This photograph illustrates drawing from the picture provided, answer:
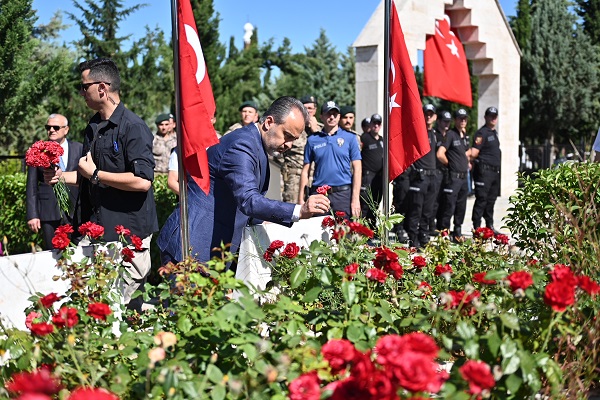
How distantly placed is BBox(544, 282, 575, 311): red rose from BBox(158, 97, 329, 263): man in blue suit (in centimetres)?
144

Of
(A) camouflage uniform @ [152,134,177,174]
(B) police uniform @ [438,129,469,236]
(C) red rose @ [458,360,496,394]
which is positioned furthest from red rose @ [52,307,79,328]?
(B) police uniform @ [438,129,469,236]

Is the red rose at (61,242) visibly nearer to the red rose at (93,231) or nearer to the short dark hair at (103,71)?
the red rose at (93,231)

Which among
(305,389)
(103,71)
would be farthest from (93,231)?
(305,389)

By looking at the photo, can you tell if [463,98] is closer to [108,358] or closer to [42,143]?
[42,143]

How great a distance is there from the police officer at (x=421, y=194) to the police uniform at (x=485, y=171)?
130 centimetres

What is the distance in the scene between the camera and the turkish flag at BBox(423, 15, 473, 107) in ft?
45.1

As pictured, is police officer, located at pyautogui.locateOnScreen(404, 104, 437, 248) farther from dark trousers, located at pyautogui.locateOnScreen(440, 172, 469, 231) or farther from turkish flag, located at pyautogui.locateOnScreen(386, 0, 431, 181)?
turkish flag, located at pyautogui.locateOnScreen(386, 0, 431, 181)

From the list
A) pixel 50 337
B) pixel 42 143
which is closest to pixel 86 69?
pixel 42 143

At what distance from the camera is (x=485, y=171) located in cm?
1170

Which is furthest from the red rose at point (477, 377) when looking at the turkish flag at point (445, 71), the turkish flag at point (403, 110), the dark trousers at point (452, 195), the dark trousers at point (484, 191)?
the turkish flag at point (445, 71)

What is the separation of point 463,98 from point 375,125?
4197 mm

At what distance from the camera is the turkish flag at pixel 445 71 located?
13.7 metres

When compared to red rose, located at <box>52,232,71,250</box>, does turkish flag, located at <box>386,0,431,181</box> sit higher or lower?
higher

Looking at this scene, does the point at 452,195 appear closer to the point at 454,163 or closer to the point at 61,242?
the point at 454,163
